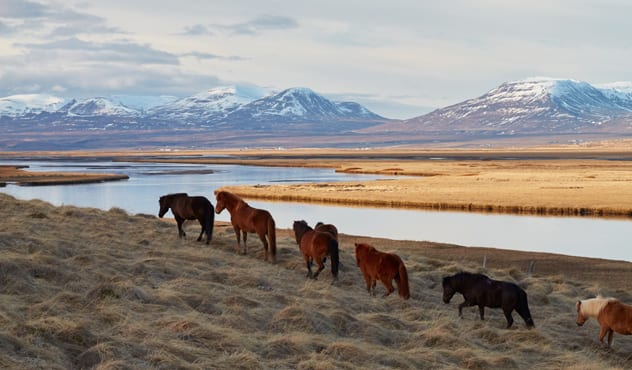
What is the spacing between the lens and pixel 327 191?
60.2 metres

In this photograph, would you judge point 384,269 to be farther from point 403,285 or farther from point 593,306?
point 593,306

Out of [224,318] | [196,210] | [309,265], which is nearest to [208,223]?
[196,210]

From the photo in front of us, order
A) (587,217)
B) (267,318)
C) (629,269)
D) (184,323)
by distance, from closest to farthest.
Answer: (184,323), (267,318), (629,269), (587,217)

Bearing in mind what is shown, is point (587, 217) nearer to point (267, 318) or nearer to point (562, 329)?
point (562, 329)

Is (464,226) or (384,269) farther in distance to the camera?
(464,226)

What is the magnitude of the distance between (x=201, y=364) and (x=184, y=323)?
1549mm

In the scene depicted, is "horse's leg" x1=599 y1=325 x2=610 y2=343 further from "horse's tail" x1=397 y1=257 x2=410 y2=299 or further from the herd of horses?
"horse's tail" x1=397 y1=257 x2=410 y2=299

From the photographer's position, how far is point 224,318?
1251 cm

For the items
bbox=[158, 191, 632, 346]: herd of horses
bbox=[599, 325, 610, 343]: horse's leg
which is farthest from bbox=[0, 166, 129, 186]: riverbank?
bbox=[599, 325, 610, 343]: horse's leg

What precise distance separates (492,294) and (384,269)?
7.35ft

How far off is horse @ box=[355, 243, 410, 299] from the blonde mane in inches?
130

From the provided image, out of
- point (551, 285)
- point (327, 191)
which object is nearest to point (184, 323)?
point (551, 285)

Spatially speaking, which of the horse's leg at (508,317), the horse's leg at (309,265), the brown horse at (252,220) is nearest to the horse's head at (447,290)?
the horse's leg at (508,317)

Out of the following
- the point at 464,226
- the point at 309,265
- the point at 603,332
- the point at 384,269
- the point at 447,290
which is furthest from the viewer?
the point at 464,226
